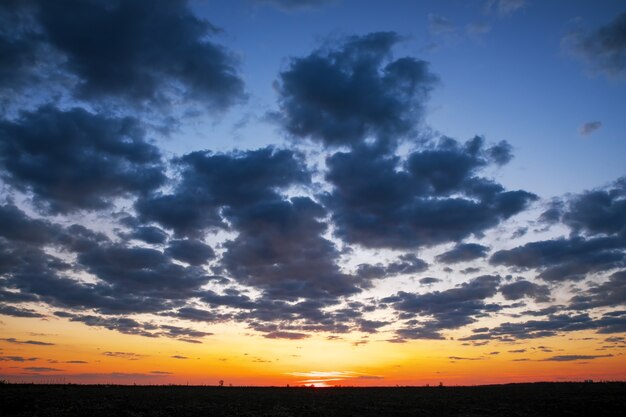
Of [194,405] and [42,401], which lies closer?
[42,401]

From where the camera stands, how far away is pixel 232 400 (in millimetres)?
61156

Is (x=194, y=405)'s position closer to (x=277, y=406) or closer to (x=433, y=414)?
(x=277, y=406)

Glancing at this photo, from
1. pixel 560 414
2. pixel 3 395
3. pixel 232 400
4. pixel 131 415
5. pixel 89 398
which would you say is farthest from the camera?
pixel 232 400

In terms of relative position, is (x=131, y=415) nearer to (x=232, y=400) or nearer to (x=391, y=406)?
(x=232, y=400)

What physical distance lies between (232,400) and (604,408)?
4662cm

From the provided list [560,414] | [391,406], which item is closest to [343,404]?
[391,406]

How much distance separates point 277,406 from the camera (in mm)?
54688

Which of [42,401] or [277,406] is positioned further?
[277,406]

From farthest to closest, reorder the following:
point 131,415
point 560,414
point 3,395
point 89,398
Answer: point 89,398 < point 3,395 < point 560,414 < point 131,415

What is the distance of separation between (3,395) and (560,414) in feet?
214

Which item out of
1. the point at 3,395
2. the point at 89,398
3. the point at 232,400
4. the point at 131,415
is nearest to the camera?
the point at 131,415

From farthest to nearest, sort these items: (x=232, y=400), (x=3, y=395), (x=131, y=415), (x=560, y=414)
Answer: (x=232, y=400) → (x=3, y=395) → (x=560, y=414) → (x=131, y=415)

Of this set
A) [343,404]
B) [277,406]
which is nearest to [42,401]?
[277,406]

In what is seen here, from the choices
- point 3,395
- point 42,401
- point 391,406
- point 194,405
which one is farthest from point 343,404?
point 3,395
